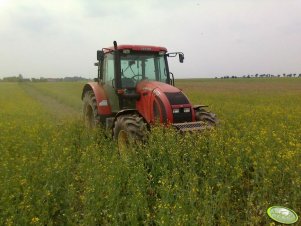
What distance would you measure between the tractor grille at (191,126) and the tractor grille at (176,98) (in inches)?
19.9

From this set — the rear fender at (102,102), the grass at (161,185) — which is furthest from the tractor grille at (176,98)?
the rear fender at (102,102)

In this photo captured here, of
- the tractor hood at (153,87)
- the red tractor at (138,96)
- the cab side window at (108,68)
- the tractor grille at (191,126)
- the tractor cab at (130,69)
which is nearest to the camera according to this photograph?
the tractor grille at (191,126)

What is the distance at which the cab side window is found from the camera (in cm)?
861

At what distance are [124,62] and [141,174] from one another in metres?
3.82

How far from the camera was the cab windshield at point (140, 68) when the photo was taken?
325 inches

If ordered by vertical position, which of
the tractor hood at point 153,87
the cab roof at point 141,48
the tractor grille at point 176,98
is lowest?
the tractor grille at point 176,98

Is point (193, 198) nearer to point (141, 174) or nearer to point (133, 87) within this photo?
point (141, 174)

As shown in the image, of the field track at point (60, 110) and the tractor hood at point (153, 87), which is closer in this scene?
the tractor hood at point (153, 87)

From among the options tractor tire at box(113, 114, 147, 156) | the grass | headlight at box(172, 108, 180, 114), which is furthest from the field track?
the grass

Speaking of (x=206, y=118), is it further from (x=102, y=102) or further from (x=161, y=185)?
(x=161, y=185)

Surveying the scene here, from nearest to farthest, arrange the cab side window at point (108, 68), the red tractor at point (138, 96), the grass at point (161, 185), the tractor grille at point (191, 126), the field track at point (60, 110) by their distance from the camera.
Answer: the grass at point (161, 185), the tractor grille at point (191, 126), the red tractor at point (138, 96), the cab side window at point (108, 68), the field track at point (60, 110)

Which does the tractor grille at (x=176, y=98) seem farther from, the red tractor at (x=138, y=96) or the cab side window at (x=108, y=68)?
the cab side window at (x=108, y=68)

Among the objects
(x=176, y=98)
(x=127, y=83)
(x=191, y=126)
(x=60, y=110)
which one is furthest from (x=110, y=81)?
(x=60, y=110)

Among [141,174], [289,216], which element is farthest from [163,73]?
[289,216]
